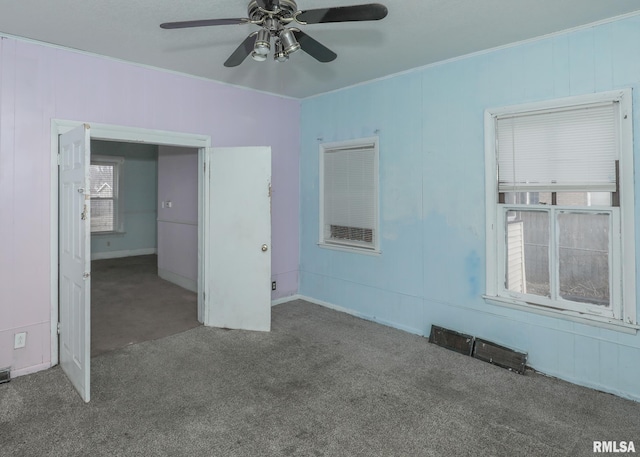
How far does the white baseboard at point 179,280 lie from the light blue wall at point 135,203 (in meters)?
2.70

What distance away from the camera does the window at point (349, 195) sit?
4.22 meters

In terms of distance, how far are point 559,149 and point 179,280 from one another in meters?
5.29

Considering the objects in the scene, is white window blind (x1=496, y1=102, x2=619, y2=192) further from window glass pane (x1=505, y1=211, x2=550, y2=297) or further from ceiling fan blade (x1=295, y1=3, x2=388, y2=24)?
ceiling fan blade (x1=295, y1=3, x2=388, y2=24)

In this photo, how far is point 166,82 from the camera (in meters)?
3.74

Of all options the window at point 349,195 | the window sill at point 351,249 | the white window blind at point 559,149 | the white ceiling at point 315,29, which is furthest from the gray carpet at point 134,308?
the white window blind at point 559,149

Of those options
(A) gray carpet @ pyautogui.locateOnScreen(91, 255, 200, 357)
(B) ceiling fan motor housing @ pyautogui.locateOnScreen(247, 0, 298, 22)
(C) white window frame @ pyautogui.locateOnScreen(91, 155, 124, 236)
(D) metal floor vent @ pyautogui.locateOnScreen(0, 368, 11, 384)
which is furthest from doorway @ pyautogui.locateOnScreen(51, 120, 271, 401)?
(C) white window frame @ pyautogui.locateOnScreen(91, 155, 124, 236)

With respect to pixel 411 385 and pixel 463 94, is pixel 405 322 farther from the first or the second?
pixel 463 94

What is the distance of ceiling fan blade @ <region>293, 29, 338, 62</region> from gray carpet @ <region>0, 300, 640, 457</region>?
234cm

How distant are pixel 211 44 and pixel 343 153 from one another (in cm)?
197

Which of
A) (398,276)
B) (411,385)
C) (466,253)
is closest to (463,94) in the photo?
(466,253)

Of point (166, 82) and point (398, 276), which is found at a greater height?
point (166, 82)

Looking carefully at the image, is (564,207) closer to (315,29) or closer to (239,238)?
(315,29)

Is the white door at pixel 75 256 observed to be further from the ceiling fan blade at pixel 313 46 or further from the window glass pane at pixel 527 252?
the window glass pane at pixel 527 252

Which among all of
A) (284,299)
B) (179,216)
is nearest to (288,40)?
(284,299)
